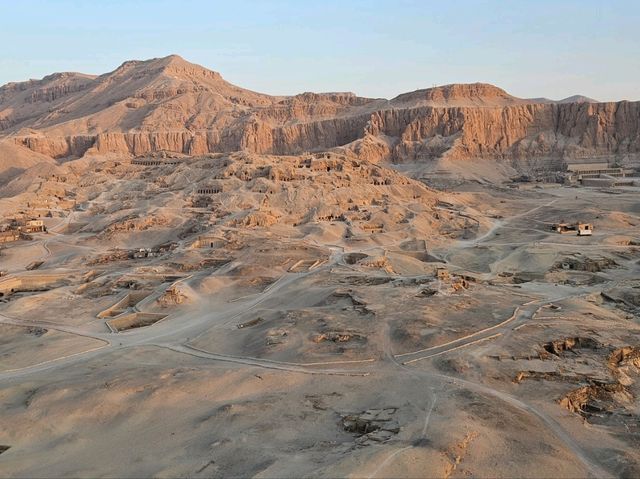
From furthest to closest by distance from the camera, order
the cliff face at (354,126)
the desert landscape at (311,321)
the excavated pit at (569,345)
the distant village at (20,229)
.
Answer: the cliff face at (354,126), the distant village at (20,229), the excavated pit at (569,345), the desert landscape at (311,321)

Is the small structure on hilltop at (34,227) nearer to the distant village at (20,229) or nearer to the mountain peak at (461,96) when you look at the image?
the distant village at (20,229)

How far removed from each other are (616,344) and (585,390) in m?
5.02

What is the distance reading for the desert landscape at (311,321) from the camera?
50.8 ft

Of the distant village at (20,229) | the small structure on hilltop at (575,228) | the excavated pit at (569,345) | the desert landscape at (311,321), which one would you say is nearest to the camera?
the desert landscape at (311,321)

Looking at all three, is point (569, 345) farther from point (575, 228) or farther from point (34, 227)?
point (34, 227)

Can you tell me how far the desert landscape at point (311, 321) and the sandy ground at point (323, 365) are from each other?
112mm

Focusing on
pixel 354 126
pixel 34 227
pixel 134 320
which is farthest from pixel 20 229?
pixel 354 126

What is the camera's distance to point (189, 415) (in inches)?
699

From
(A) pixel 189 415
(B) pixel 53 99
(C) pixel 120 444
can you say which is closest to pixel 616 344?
(A) pixel 189 415

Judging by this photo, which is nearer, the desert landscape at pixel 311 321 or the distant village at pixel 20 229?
the desert landscape at pixel 311 321

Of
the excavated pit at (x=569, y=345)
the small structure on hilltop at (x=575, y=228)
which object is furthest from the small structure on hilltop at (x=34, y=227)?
the excavated pit at (x=569, y=345)

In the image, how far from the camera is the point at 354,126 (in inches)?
4865

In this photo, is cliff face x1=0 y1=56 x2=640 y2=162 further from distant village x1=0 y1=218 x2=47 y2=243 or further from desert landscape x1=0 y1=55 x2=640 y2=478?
distant village x1=0 y1=218 x2=47 y2=243

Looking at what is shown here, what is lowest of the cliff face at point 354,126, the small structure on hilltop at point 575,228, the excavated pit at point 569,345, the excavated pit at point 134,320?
the excavated pit at point 134,320
